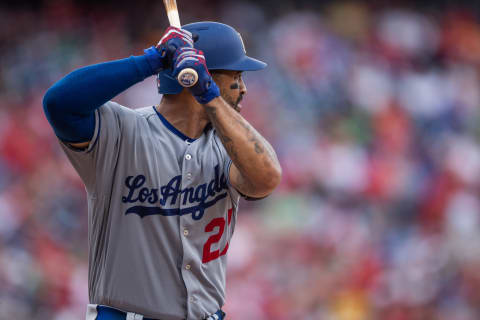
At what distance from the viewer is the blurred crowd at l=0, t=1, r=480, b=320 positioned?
19.3 ft

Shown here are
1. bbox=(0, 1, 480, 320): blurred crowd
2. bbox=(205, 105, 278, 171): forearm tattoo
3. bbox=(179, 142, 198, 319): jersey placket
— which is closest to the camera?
bbox=(205, 105, 278, 171): forearm tattoo

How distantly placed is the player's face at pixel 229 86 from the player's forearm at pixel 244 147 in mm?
171

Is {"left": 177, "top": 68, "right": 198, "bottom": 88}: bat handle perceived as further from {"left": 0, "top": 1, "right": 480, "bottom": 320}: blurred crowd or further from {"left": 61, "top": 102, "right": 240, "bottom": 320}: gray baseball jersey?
{"left": 0, "top": 1, "right": 480, "bottom": 320}: blurred crowd

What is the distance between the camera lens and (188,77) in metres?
2.05

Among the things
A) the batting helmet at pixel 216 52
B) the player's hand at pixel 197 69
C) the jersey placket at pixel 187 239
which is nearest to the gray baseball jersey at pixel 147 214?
the jersey placket at pixel 187 239

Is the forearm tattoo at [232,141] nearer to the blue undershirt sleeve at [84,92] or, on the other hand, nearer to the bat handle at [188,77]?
the bat handle at [188,77]

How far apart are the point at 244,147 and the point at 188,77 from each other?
299mm

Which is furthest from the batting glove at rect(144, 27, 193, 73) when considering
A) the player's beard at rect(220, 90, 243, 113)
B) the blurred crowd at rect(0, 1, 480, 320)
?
the blurred crowd at rect(0, 1, 480, 320)

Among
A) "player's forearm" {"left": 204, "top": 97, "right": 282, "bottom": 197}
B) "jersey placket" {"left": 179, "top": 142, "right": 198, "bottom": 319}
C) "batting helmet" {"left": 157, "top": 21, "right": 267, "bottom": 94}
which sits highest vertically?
"batting helmet" {"left": 157, "top": 21, "right": 267, "bottom": 94}

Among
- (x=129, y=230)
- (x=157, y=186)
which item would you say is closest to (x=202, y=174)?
(x=157, y=186)

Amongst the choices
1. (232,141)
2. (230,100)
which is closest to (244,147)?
(232,141)

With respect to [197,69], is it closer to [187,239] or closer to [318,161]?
[187,239]

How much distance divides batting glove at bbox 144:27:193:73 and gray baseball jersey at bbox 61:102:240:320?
238mm

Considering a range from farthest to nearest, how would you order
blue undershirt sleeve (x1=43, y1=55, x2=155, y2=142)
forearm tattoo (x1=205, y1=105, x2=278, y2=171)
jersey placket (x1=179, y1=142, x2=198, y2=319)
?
1. jersey placket (x1=179, y1=142, x2=198, y2=319)
2. forearm tattoo (x1=205, y1=105, x2=278, y2=171)
3. blue undershirt sleeve (x1=43, y1=55, x2=155, y2=142)
